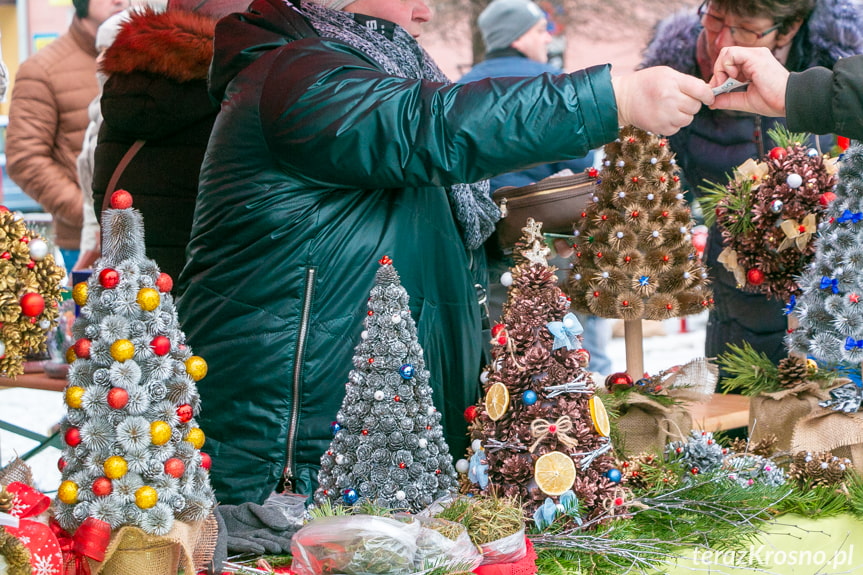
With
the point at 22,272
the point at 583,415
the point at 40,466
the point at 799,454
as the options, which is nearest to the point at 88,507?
the point at 22,272

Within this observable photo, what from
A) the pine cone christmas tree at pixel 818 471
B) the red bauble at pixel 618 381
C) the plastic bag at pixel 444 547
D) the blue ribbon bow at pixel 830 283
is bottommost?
the pine cone christmas tree at pixel 818 471

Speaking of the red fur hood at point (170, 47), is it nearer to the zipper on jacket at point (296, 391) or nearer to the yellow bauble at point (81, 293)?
the zipper on jacket at point (296, 391)

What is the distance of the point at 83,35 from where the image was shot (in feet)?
13.2

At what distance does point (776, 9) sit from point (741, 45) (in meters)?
0.15

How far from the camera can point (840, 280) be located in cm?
190

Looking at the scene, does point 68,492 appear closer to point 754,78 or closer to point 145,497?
point 145,497

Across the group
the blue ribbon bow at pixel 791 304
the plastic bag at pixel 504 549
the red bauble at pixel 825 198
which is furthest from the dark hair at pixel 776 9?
the plastic bag at pixel 504 549

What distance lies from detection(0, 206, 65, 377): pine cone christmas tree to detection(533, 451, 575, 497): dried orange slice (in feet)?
2.36

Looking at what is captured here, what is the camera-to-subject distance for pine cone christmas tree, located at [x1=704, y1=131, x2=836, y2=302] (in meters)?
2.03

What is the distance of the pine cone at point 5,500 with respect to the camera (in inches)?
47.0

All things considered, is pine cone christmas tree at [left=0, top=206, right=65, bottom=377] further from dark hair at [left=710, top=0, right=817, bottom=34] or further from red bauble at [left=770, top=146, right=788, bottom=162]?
dark hair at [left=710, top=0, right=817, bottom=34]

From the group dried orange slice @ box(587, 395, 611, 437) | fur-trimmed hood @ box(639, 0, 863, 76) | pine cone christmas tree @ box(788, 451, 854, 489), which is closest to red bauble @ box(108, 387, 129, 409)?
dried orange slice @ box(587, 395, 611, 437)

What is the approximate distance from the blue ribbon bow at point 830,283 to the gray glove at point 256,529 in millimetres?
1088

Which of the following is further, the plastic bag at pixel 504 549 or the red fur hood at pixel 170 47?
the red fur hood at pixel 170 47
